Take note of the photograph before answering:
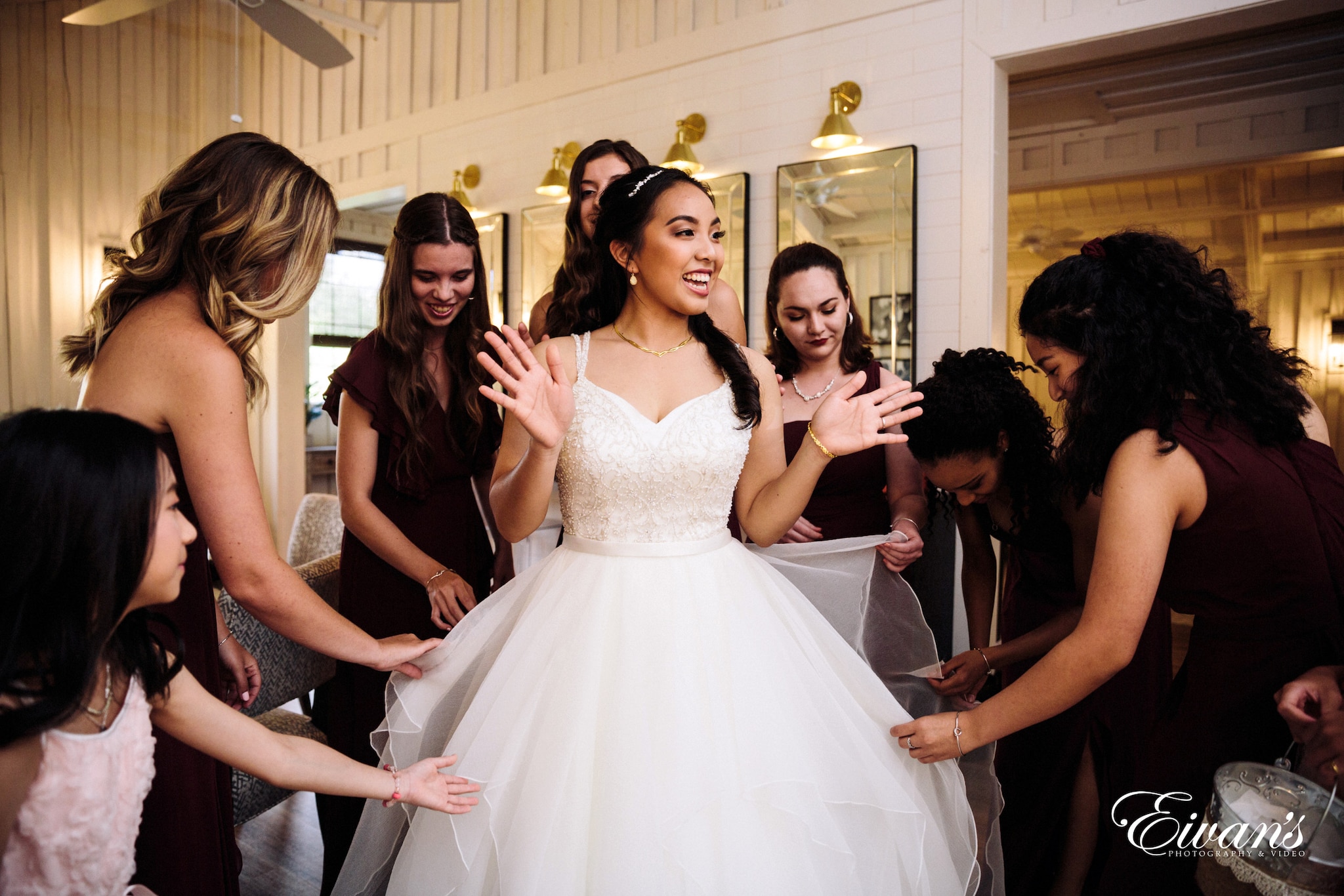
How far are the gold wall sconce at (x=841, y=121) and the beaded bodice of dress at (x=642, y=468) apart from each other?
2.58 meters

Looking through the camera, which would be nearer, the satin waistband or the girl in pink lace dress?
the girl in pink lace dress

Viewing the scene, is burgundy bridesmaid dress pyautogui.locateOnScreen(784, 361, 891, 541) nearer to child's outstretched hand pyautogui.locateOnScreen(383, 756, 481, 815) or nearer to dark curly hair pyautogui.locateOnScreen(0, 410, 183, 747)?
child's outstretched hand pyautogui.locateOnScreen(383, 756, 481, 815)

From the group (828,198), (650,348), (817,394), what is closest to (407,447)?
(650,348)

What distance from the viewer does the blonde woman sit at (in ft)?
4.25

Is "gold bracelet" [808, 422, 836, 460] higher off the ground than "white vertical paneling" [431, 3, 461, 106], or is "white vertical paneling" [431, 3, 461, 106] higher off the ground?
"white vertical paneling" [431, 3, 461, 106]

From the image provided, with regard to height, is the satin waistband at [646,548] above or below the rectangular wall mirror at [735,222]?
below

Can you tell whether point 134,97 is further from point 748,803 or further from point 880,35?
point 748,803

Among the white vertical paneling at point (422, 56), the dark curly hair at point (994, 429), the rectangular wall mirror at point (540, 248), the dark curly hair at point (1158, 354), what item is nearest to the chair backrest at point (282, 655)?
the dark curly hair at point (994, 429)

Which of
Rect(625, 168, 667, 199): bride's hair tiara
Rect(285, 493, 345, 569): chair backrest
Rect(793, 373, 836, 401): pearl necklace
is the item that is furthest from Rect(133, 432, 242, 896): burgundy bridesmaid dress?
Rect(285, 493, 345, 569): chair backrest

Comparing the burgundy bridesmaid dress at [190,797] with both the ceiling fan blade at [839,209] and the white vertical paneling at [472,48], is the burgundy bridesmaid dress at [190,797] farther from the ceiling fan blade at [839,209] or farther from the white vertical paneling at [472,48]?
the white vertical paneling at [472,48]

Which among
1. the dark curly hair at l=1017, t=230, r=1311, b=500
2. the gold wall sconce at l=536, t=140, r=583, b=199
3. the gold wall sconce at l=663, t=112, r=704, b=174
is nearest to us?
the dark curly hair at l=1017, t=230, r=1311, b=500

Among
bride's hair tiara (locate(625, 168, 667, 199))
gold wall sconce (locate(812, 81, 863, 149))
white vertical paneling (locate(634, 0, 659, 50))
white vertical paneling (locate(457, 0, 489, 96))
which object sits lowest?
bride's hair tiara (locate(625, 168, 667, 199))

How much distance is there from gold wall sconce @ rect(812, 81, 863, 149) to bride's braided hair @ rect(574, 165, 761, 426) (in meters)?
2.22

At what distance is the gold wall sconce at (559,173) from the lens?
15.7 ft
